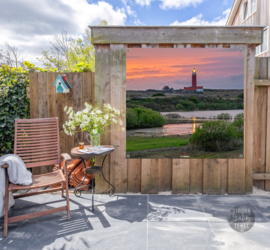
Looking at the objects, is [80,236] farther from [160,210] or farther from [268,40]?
[268,40]

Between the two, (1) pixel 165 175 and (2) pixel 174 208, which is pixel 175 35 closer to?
(1) pixel 165 175

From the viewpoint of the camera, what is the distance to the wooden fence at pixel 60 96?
3287mm

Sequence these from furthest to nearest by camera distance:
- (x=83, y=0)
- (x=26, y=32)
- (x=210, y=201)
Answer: (x=26, y=32)
(x=83, y=0)
(x=210, y=201)

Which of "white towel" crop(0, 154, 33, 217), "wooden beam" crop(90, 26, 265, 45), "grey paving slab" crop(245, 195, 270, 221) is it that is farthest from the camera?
"wooden beam" crop(90, 26, 265, 45)

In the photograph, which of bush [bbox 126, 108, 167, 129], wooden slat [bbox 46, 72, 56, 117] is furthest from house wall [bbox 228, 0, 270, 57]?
wooden slat [bbox 46, 72, 56, 117]

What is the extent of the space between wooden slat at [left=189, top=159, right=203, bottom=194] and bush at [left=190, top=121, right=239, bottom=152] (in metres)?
0.26

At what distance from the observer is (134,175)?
310 cm

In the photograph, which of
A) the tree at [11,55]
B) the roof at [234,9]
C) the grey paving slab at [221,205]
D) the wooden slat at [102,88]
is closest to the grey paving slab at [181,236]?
the grey paving slab at [221,205]

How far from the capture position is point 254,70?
9.77ft

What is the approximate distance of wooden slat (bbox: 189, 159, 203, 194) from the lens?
307 cm

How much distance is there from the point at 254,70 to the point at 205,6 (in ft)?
33.8

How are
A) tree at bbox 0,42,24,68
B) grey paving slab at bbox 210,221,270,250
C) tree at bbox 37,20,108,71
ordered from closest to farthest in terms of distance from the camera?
grey paving slab at bbox 210,221,270,250 < tree at bbox 37,20,108,71 < tree at bbox 0,42,24,68

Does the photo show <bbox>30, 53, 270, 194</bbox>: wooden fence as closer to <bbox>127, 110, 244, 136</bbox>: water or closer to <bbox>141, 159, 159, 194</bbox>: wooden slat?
<bbox>141, 159, 159, 194</bbox>: wooden slat

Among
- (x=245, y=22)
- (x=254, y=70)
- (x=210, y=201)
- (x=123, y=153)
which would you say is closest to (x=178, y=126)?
(x=123, y=153)
